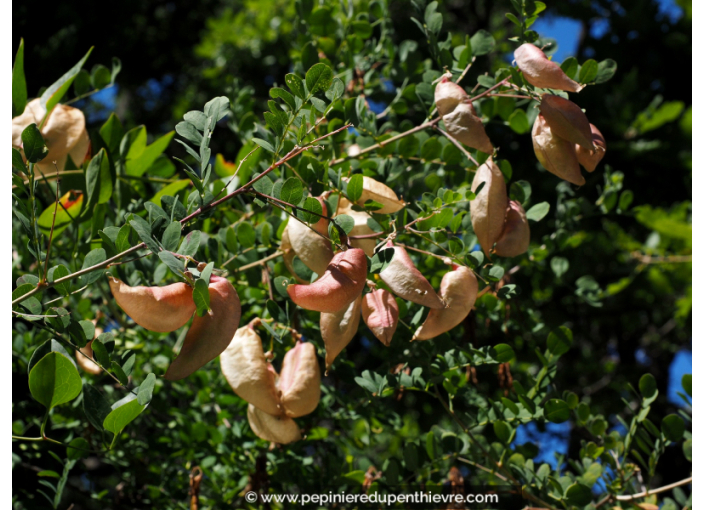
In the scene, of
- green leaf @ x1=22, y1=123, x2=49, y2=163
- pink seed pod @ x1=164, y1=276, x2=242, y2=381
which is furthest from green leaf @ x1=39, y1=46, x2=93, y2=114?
pink seed pod @ x1=164, y1=276, x2=242, y2=381

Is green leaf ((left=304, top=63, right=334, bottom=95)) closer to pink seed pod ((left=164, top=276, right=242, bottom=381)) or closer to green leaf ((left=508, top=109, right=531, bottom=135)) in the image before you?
pink seed pod ((left=164, top=276, right=242, bottom=381))

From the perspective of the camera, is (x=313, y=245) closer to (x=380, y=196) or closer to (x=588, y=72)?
(x=380, y=196)

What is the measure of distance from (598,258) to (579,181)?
3.83 ft

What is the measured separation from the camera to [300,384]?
0.47 meters

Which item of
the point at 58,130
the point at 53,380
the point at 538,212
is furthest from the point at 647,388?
the point at 58,130

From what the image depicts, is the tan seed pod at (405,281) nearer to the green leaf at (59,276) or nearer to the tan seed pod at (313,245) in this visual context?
the tan seed pod at (313,245)

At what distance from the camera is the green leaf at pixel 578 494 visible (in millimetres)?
548

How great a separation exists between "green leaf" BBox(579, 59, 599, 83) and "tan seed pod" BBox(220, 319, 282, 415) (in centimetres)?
36

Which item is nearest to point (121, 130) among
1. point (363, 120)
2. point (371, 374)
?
point (363, 120)

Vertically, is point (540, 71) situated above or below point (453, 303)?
above

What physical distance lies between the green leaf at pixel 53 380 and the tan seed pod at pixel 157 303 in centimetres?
5

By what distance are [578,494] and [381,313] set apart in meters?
0.29

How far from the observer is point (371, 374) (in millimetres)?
566

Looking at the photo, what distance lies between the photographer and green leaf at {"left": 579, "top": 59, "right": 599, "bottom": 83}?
0.49 m
